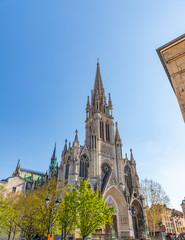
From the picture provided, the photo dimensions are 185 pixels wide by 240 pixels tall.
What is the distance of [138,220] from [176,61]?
113 ft

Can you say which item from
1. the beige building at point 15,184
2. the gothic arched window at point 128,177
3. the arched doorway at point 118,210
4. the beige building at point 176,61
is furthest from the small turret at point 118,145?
the beige building at point 176,61

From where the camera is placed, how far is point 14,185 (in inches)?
1239

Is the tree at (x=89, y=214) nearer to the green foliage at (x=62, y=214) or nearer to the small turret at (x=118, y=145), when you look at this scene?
the green foliage at (x=62, y=214)

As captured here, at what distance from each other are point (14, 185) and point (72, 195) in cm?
1660

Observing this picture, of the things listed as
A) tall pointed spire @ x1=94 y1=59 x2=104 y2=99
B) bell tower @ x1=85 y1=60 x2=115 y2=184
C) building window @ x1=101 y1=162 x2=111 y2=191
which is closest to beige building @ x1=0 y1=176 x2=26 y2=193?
bell tower @ x1=85 y1=60 x2=115 y2=184

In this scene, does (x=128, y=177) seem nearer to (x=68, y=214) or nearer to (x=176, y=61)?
(x=68, y=214)

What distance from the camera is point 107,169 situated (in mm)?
38000

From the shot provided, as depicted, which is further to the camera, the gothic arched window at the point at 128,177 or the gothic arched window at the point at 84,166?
the gothic arched window at the point at 128,177

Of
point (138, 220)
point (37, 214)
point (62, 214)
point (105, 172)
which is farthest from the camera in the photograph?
point (105, 172)

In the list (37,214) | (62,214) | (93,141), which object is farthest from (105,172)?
(37,214)

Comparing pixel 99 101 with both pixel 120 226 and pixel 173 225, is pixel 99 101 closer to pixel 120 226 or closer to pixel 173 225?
pixel 120 226

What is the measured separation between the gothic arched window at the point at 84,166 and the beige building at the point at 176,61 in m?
28.8

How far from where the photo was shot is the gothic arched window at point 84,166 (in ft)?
113

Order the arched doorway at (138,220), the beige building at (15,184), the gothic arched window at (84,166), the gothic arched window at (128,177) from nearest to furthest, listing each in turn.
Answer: the beige building at (15,184), the arched doorway at (138,220), the gothic arched window at (84,166), the gothic arched window at (128,177)
